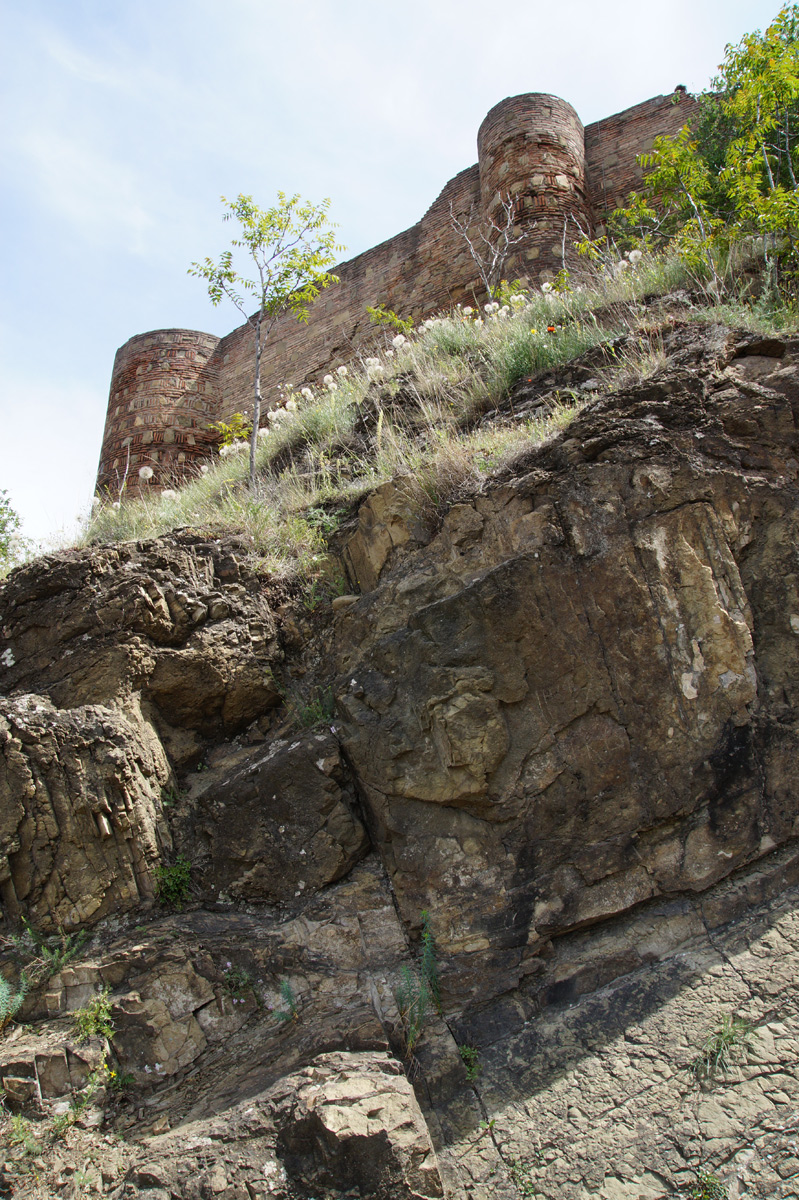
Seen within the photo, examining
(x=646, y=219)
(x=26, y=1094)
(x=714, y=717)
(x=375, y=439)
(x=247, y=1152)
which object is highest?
(x=646, y=219)

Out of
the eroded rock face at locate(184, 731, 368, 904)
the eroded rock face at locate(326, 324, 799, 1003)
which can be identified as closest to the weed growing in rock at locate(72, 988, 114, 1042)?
the eroded rock face at locate(184, 731, 368, 904)

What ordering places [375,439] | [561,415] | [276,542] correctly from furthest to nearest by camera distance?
Answer: 1. [375,439]
2. [276,542]
3. [561,415]

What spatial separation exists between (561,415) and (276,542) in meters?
2.12

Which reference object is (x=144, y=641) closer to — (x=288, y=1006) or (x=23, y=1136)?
(x=288, y=1006)

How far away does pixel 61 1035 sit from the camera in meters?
3.70

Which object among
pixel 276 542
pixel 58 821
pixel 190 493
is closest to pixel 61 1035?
pixel 58 821

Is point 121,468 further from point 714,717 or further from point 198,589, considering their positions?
point 714,717

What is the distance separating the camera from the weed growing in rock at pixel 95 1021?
3699 mm

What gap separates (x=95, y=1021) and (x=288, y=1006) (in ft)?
2.82

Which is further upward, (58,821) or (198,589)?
(198,589)

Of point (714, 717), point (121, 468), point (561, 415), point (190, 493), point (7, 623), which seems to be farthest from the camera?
point (121, 468)

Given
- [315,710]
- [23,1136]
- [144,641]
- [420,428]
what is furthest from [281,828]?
[420,428]

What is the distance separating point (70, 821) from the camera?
418cm

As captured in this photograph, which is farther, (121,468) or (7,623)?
(121,468)
